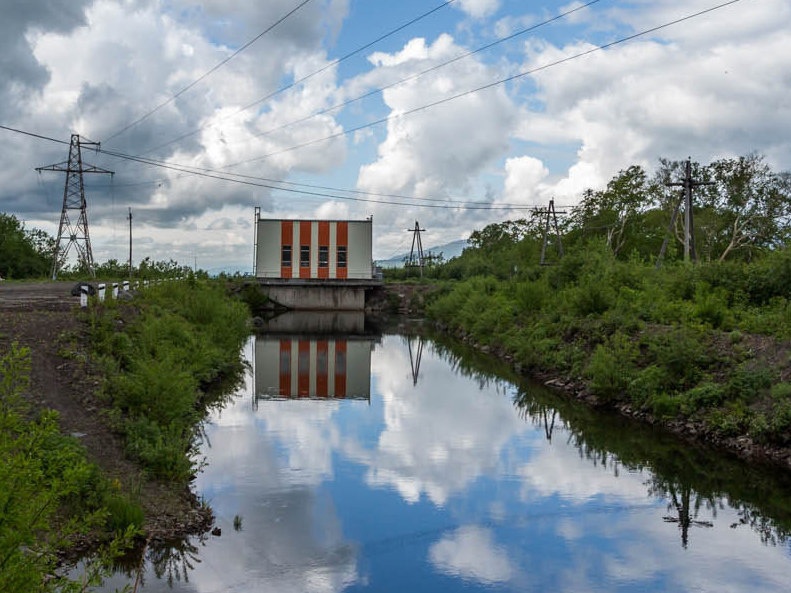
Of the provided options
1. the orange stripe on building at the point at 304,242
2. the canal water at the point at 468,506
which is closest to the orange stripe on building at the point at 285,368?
the canal water at the point at 468,506

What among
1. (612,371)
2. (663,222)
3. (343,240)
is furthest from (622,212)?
(612,371)

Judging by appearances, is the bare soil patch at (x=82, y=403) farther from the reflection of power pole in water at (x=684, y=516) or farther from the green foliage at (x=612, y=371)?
the green foliage at (x=612, y=371)

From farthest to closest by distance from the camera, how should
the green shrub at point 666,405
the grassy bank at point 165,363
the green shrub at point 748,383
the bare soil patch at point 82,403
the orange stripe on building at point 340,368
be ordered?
the orange stripe on building at point 340,368
the green shrub at point 666,405
the green shrub at point 748,383
the grassy bank at point 165,363
the bare soil patch at point 82,403

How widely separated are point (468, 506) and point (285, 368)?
16.2 meters

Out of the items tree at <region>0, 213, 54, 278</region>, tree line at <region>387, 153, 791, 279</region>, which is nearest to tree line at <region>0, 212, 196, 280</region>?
tree at <region>0, 213, 54, 278</region>

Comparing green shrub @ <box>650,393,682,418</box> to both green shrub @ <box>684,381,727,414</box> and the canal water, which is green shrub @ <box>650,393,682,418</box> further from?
the canal water

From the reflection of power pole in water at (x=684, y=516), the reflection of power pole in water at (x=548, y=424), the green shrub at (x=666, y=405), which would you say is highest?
the green shrub at (x=666, y=405)

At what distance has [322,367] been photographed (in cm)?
2736

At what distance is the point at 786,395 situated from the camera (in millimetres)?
13641

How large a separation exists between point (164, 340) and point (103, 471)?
822cm

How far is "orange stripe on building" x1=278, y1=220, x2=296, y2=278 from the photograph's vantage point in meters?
55.1

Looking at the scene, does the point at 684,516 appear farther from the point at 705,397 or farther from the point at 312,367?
the point at 312,367

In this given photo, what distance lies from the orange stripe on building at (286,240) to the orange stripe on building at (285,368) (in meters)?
20.9

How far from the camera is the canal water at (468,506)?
895cm
